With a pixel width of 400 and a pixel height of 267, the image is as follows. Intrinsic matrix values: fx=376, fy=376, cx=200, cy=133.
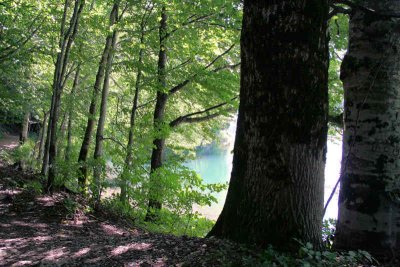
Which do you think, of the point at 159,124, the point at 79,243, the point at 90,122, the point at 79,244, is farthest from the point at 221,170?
the point at 79,244

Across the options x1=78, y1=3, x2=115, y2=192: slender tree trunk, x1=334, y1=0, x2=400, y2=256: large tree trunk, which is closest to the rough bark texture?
x1=78, y1=3, x2=115, y2=192: slender tree trunk

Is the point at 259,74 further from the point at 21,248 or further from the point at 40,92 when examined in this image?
the point at 40,92

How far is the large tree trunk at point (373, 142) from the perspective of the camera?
148 inches

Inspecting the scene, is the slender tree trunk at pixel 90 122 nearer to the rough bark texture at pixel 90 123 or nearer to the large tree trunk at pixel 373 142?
the rough bark texture at pixel 90 123

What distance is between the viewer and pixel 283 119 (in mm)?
3350

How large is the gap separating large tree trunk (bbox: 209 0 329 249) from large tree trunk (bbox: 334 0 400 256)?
1.85ft

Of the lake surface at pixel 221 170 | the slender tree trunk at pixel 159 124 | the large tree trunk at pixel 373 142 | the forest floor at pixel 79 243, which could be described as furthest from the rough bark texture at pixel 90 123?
the large tree trunk at pixel 373 142

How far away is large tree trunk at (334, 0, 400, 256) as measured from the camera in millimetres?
3752

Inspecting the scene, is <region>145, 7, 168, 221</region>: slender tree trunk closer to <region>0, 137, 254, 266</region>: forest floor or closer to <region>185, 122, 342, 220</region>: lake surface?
<region>0, 137, 254, 266</region>: forest floor

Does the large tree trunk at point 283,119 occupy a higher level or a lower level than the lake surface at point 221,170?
higher

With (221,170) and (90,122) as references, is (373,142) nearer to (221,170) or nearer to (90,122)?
(90,122)

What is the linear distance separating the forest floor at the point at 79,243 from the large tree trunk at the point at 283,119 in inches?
17.7

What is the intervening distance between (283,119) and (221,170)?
4534 cm

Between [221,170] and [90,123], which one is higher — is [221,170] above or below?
below
